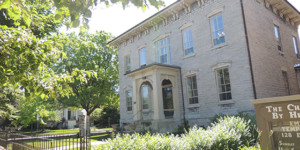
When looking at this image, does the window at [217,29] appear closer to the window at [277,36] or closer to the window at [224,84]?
the window at [224,84]

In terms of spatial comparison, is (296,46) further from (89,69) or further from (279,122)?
(89,69)

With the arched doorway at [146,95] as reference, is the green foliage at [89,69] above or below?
above

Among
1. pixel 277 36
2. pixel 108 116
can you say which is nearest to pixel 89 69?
pixel 108 116

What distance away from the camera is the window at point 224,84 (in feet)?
42.4

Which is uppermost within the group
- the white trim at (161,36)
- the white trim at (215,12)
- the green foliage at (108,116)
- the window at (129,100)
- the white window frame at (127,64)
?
the white trim at (215,12)

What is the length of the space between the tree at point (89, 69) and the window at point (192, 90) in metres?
13.0

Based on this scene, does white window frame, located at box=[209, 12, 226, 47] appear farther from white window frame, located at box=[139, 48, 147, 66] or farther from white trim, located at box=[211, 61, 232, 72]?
white window frame, located at box=[139, 48, 147, 66]

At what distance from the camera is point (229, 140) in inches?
235

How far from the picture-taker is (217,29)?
13.8 metres

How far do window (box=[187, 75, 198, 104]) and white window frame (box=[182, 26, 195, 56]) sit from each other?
192 centimetres

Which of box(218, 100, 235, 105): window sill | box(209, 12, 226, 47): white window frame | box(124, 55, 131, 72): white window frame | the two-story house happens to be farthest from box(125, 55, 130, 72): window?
box(218, 100, 235, 105): window sill

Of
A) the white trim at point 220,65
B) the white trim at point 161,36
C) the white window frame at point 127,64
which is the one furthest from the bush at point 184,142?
the white window frame at point 127,64

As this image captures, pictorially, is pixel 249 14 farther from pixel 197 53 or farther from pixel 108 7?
pixel 108 7

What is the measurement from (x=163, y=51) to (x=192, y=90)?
4.45 metres
